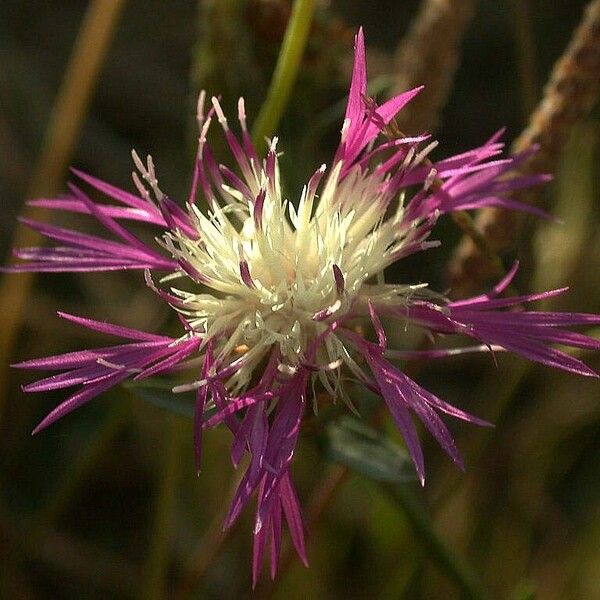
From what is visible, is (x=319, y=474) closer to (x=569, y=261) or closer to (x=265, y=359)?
(x=569, y=261)

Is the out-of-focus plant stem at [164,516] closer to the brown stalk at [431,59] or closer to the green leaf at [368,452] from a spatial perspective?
the green leaf at [368,452]

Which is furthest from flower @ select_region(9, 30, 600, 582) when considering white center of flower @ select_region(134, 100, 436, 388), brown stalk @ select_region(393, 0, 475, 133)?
brown stalk @ select_region(393, 0, 475, 133)

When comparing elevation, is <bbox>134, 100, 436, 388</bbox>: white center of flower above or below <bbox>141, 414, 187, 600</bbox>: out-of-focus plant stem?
above

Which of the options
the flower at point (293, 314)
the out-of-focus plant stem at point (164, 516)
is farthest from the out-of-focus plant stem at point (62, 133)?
the flower at point (293, 314)

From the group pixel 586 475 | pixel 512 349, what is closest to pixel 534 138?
pixel 512 349

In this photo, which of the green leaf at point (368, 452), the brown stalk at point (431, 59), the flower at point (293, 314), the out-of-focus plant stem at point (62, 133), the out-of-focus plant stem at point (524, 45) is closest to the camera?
the flower at point (293, 314)

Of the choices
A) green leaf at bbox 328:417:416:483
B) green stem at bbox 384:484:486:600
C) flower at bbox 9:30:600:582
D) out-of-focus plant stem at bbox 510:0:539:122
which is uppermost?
out-of-focus plant stem at bbox 510:0:539:122

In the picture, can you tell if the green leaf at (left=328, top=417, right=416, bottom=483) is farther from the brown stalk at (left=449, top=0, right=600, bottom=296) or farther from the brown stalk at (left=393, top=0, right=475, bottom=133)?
the brown stalk at (left=393, top=0, right=475, bottom=133)
